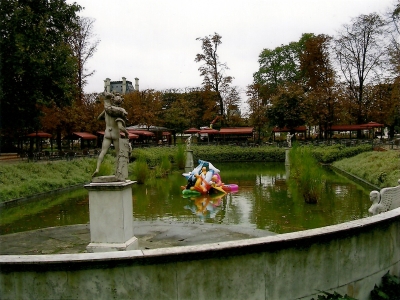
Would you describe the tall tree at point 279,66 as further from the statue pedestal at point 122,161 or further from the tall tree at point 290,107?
the statue pedestal at point 122,161

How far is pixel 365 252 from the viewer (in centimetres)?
487

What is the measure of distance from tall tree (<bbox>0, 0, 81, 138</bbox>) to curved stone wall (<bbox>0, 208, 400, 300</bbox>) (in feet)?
57.7

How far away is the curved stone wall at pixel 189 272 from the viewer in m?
4.05

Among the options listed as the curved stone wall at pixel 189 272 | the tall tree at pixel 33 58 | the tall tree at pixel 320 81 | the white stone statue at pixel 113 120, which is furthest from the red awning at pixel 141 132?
the curved stone wall at pixel 189 272

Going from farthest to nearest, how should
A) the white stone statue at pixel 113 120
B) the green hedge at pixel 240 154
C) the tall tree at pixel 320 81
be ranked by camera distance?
the tall tree at pixel 320 81 → the green hedge at pixel 240 154 → the white stone statue at pixel 113 120

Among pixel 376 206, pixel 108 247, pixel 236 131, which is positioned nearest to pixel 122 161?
pixel 108 247

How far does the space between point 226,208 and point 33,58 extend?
1260 cm

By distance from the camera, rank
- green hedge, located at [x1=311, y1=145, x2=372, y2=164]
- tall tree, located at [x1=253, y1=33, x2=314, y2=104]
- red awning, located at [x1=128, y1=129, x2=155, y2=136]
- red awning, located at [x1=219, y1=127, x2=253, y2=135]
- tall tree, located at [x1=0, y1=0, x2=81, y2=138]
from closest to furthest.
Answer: tall tree, located at [x1=0, y1=0, x2=81, y2=138] < green hedge, located at [x1=311, y1=145, x2=372, y2=164] < red awning, located at [x1=128, y1=129, x2=155, y2=136] < red awning, located at [x1=219, y1=127, x2=253, y2=135] < tall tree, located at [x1=253, y1=33, x2=314, y2=104]

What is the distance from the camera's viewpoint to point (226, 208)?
47.2 feet

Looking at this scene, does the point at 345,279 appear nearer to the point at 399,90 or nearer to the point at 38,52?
the point at 38,52

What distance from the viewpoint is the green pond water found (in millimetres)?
12117

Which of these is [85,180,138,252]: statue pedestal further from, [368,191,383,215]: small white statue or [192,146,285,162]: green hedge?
[192,146,285,162]: green hedge

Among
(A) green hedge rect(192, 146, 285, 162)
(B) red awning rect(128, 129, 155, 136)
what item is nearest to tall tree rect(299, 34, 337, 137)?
(A) green hedge rect(192, 146, 285, 162)

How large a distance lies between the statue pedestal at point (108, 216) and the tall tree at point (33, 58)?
14877 mm
